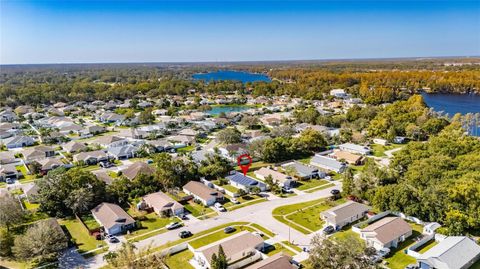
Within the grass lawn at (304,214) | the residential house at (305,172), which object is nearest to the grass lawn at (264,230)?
the grass lawn at (304,214)

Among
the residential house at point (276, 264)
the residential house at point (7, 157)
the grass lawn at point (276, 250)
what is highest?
the residential house at point (7, 157)

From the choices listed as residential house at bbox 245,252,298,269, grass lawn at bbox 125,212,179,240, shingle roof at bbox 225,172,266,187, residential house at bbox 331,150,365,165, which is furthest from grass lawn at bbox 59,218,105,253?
residential house at bbox 331,150,365,165

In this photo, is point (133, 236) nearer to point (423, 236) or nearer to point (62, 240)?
point (62, 240)

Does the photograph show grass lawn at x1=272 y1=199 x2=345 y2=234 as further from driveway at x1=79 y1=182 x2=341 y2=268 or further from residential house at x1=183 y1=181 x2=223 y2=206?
residential house at x1=183 y1=181 x2=223 y2=206

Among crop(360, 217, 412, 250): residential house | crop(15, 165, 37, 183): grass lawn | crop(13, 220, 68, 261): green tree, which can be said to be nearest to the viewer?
crop(13, 220, 68, 261): green tree

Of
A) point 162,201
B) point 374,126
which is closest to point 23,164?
point 162,201

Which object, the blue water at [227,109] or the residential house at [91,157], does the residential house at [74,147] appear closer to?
the residential house at [91,157]
